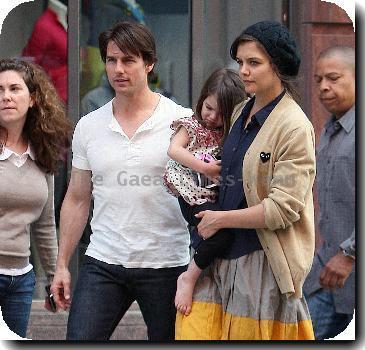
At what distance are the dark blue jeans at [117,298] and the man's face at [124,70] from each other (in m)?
0.79

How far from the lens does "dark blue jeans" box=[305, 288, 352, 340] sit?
514 cm

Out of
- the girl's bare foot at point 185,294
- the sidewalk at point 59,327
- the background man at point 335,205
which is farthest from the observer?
the sidewalk at point 59,327

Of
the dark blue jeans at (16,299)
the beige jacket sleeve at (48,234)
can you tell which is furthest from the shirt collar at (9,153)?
the dark blue jeans at (16,299)

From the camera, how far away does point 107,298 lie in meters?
4.45

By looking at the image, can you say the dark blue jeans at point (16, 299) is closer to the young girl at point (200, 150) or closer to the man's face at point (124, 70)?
the young girl at point (200, 150)

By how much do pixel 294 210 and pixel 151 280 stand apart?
0.83m

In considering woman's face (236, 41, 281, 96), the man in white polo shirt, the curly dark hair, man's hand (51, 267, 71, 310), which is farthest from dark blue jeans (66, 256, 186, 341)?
woman's face (236, 41, 281, 96)

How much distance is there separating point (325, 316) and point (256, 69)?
174cm

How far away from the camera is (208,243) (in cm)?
408

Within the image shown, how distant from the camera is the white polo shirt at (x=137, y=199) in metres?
4.39

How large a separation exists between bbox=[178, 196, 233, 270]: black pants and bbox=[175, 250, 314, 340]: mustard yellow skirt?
0.06 m

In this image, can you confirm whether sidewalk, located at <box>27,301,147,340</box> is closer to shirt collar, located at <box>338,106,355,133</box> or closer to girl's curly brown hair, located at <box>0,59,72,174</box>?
girl's curly brown hair, located at <box>0,59,72,174</box>

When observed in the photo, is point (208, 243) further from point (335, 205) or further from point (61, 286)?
point (335, 205)

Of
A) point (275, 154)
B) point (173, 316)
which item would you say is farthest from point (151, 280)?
point (275, 154)
